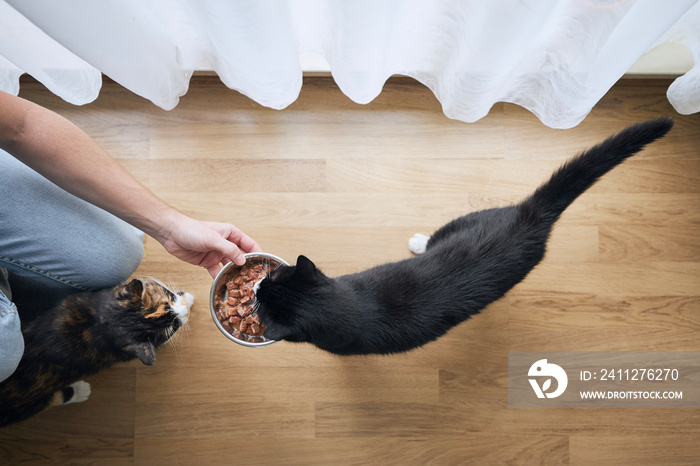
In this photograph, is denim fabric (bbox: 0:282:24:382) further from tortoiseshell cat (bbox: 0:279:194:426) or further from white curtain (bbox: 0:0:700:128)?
white curtain (bbox: 0:0:700:128)

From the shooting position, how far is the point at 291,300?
94 centimetres

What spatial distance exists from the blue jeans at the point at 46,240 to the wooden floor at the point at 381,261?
0.92 feet

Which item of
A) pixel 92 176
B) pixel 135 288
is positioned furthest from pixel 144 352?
pixel 92 176

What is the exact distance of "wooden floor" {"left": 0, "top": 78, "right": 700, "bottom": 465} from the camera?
1.35m

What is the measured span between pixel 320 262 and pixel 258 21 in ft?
2.29

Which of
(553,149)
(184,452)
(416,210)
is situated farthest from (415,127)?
(184,452)

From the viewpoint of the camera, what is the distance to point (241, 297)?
1017 mm

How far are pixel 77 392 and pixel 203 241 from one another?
2.30 feet

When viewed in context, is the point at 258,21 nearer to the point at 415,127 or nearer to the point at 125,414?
the point at 415,127

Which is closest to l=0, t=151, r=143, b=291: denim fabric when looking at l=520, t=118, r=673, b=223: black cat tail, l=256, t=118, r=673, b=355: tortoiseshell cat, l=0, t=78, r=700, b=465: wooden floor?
l=0, t=78, r=700, b=465: wooden floor

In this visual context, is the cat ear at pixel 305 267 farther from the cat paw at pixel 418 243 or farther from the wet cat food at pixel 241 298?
the cat paw at pixel 418 243

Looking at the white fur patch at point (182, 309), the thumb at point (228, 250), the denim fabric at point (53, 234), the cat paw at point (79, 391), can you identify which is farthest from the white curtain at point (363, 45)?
the cat paw at point (79, 391)

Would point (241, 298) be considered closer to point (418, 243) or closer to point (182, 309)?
point (182, 309)

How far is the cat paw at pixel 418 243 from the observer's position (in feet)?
4.35
